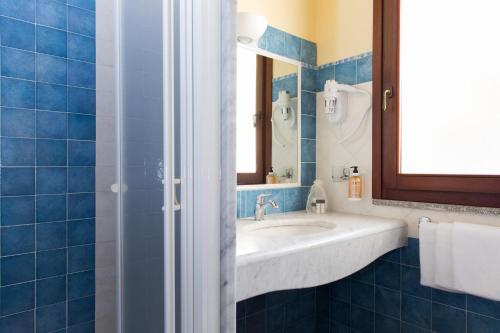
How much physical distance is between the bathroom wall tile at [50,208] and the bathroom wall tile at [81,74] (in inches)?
17.2

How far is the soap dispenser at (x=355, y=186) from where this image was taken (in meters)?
1.73

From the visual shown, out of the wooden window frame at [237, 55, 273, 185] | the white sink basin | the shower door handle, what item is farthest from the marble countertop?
the shower door handle

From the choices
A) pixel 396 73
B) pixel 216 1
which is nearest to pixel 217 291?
pixel 216 1

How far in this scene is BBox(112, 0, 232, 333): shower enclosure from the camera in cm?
59

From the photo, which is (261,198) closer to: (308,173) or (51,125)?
(308,173)

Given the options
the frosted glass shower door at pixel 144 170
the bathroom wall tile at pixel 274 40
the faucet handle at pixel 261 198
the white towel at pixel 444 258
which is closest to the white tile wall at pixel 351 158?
the white towel at pixel 444 258

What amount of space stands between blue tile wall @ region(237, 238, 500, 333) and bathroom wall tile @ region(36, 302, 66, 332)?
0.76 m

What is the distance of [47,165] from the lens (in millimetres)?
1207

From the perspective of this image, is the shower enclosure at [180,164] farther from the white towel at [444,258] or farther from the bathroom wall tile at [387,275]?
the bathroom wall tile at [387,275]

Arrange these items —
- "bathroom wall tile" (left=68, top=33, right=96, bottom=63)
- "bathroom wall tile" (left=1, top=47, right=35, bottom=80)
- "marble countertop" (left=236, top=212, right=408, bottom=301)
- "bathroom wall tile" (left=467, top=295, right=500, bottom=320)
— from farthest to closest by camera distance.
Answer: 1. "bathroom wall tile" (left=467, top=295, right=500, bottom=320)
2. "bathroom wall tile" (left=68, top=33, right=96, bottom=63)
3. "bathroom wall tile" (left=1, top=47, right=35, bottom=80)
4. "marble countertop" (left=236, top=212, right=408, bottom=301)

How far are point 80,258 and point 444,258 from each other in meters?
1.50

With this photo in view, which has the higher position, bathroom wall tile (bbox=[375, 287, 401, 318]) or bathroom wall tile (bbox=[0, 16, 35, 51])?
bathroom wall tile (bbox=[0, 16, 35, 51])

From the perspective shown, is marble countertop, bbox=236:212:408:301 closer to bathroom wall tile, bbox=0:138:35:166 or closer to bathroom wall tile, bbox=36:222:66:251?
bathroom wall tile, bbox=36:222:66:251

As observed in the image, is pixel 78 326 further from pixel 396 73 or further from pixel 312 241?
pixel 396 73
